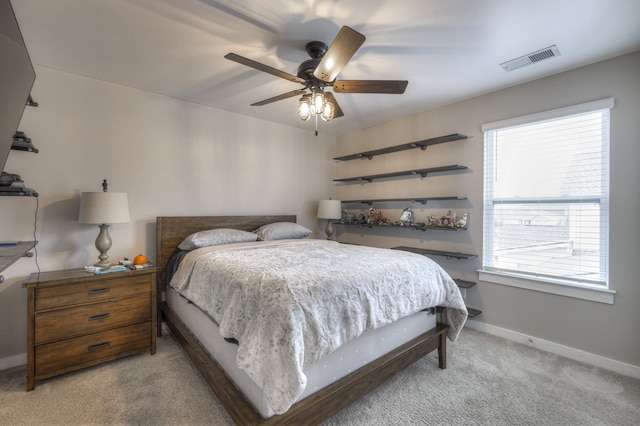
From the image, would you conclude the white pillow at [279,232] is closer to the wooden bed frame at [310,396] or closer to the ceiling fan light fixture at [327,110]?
the wooden bed frame at [310,396]

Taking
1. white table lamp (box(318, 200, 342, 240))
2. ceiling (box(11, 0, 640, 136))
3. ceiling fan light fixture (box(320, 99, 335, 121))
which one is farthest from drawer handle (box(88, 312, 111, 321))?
white table lamp (box(318, 200, 342, 240))

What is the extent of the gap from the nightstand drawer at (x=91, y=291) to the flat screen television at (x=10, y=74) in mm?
1201

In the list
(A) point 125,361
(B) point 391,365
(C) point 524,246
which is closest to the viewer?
(B) point 391,365

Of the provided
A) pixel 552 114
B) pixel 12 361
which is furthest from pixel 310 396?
pixel 552 114

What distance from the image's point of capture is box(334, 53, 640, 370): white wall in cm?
232

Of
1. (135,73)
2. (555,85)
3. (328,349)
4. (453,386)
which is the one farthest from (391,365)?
(135,73)

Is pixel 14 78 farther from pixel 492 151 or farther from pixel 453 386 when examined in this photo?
pixel 492 151

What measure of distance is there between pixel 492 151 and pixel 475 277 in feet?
4.70

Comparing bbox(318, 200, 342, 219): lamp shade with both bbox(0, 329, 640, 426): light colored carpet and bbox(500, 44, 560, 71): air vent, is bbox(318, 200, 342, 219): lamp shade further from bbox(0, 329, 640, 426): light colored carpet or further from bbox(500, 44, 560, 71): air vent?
bbox(500, 44, 560, 71): air vent

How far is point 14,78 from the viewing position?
1363 mm

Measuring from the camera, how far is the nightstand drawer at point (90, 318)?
2.11m

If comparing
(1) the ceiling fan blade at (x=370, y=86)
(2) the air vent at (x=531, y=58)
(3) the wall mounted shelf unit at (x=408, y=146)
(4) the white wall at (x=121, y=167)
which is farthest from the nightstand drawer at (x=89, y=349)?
(2) the air vent at (x=531, y=58)

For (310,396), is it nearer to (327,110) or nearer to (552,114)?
(327,110)

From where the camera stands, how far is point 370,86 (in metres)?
2.11
